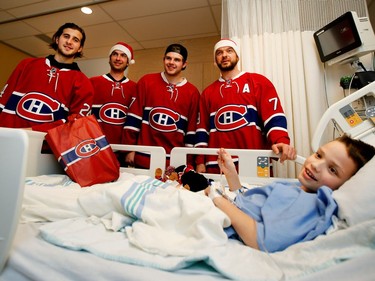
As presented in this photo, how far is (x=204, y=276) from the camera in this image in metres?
0.46

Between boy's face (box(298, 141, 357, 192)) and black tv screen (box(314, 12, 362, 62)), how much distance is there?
47.6 inches

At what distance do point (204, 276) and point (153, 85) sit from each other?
1.60 m

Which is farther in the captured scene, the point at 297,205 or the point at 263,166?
the point at 263,166

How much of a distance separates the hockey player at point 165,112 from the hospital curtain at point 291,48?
0.56 m

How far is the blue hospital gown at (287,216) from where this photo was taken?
0.58m

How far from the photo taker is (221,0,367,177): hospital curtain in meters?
1.75

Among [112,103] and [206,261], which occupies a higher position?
[112,103]

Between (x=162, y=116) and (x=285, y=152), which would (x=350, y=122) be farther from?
(x=162, y=116)

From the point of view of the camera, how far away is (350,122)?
113 centimetres

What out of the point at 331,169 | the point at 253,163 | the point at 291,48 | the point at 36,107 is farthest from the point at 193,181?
the point at 291,48

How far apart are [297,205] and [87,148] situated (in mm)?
1083

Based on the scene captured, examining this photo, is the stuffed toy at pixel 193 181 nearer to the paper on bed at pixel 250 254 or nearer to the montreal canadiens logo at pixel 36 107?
the paper on bed at pixel 250 254

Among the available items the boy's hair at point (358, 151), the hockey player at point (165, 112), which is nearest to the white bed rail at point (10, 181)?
the boy's hair at point (358, 151)

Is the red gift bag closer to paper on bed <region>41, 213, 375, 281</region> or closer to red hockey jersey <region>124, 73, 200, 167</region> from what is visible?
red hockey jersey <region>124, 73, 200, 167</region>
